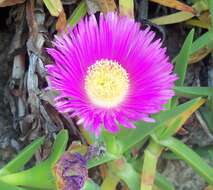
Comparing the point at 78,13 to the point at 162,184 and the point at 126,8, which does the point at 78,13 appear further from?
the point at 162,184

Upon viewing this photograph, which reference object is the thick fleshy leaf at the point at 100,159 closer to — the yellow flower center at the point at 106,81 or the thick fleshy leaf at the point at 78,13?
the yellow flower center at the point at 106,81

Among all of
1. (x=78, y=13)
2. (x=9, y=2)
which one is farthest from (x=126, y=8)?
(x=9, y=2)

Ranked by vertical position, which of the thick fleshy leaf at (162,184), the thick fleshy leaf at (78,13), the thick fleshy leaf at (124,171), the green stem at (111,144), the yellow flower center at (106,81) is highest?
the thick fleshy leaf at (78,13)

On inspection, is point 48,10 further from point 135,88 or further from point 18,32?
point 135,88

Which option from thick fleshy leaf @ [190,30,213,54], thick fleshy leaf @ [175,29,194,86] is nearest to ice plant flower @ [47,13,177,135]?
thick fleshy leaf @ [175,29,194,86]

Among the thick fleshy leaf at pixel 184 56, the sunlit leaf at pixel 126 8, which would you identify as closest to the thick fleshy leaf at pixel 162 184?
the thick fleshy leaf at pixel 184 56

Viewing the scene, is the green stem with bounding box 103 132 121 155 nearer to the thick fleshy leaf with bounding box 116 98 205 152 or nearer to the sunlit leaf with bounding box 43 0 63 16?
the thick fleshy leaf with bounding box 116 98 205 152
